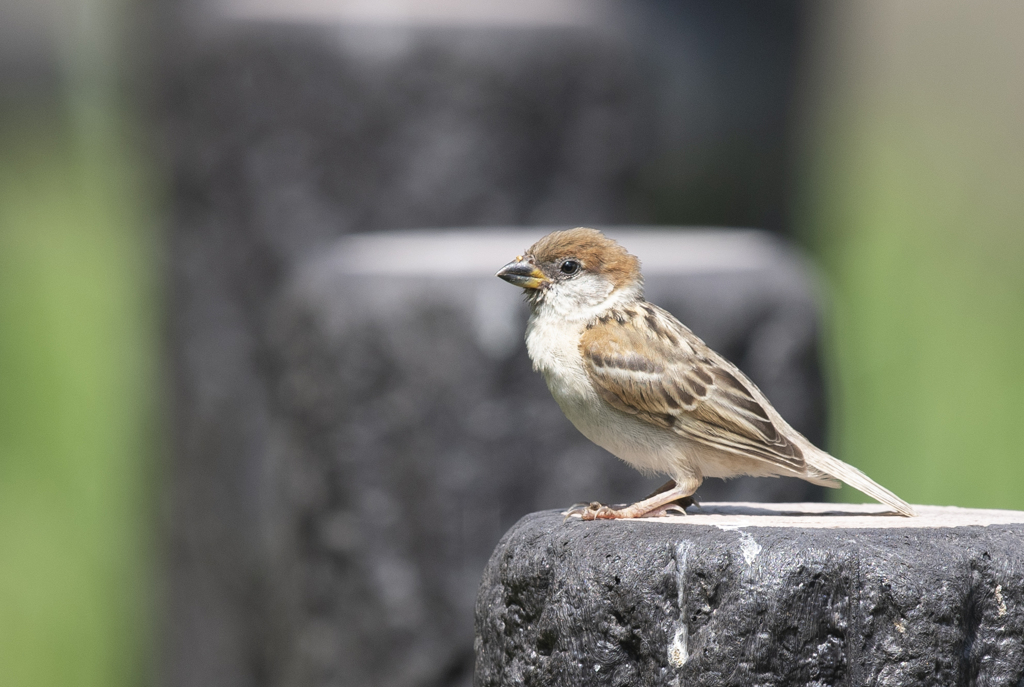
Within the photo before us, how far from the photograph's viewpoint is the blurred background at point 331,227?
25.9 ft

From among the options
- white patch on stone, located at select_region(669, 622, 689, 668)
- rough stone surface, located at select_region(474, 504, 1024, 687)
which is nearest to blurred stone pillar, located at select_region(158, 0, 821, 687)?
rough stone surface, located at select_region(474, 504, 1024, 687)

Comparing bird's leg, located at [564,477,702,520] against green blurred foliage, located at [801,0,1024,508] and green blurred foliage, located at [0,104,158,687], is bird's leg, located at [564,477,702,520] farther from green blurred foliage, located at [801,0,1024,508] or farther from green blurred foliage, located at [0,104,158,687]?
green blurred foliage, located at [0,104,158,687]

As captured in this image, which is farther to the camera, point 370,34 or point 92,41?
point 92,41

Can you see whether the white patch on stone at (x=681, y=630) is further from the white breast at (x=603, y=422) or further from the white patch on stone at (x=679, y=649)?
the white breast at (x=603, y=422)

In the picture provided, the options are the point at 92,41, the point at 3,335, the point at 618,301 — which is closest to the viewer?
the point at 618,301

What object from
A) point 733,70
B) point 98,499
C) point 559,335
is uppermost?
point 733,70

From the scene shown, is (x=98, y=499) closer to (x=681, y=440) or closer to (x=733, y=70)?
(x=733, y=70)

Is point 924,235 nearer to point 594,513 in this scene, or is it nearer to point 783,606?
point 594,513

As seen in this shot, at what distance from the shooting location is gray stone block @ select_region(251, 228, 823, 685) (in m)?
5.54

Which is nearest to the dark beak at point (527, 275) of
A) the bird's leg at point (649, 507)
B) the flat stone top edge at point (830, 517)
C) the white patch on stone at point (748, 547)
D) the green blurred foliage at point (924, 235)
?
the bird's leg at point (649, 507)

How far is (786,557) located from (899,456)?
288 inches

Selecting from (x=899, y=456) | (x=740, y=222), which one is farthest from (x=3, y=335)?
(x=899, y=456)

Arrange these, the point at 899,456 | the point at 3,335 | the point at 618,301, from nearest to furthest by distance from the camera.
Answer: the point at 618,301
the point at 899,456
the point at 3,335

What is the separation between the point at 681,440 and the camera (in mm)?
3348
